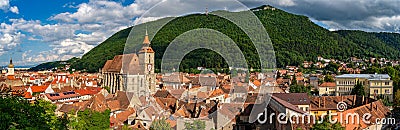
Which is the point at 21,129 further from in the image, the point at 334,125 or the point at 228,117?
the point at 228,117

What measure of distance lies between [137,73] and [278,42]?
83.4m

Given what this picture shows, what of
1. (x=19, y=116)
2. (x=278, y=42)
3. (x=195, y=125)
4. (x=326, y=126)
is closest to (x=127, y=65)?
(x=195, y=125)

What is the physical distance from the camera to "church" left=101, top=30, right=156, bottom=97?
169ft

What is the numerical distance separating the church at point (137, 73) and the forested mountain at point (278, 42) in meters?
31.4

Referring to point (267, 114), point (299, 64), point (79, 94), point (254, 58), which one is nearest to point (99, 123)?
point (267, 114)

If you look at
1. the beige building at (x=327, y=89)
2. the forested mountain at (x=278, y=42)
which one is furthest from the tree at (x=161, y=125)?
the forested mountain at (x=278, y=42)

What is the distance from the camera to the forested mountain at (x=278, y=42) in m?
101

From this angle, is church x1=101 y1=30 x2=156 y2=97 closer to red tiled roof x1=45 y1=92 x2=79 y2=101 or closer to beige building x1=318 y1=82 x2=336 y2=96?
red tiled roof x1=45 y1=92 x2=79 y2=101

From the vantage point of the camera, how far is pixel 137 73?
172ft

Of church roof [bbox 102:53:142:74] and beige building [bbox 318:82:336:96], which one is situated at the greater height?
church roof [bbox 102:53:142:74]

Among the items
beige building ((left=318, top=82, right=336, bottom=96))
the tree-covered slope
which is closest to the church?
beige building ((left=318, top=82, right=336, bottom=96))

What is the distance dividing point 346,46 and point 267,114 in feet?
431

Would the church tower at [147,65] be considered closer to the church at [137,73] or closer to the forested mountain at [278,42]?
the church at [137,73]

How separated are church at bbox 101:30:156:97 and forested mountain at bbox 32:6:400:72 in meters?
31.4
